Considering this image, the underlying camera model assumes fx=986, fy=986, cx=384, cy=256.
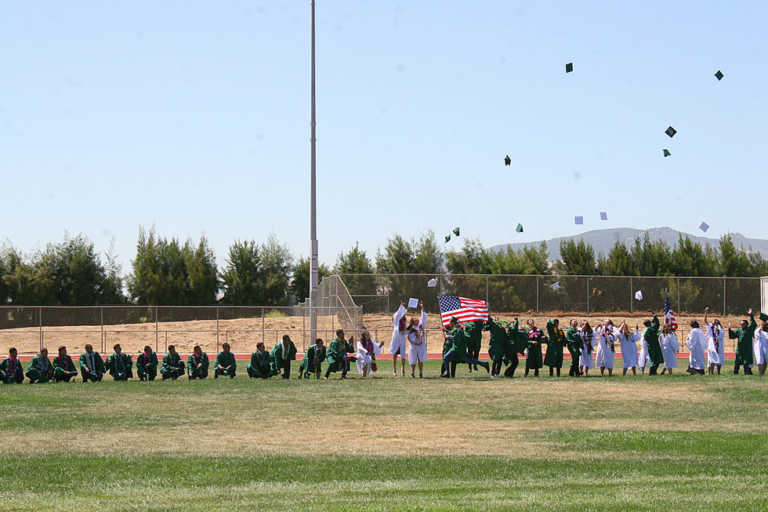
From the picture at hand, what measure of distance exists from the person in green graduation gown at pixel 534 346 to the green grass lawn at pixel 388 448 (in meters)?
4.06

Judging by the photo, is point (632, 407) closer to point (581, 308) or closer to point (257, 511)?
point (257, 511)

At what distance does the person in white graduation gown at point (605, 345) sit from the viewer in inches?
1134

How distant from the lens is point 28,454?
1317 cm

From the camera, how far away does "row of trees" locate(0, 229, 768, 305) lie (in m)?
69.1

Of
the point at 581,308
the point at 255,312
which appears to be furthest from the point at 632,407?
the point at 255,312

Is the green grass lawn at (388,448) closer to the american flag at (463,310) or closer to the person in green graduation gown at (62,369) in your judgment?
the person in green graduation gown at (62,369)

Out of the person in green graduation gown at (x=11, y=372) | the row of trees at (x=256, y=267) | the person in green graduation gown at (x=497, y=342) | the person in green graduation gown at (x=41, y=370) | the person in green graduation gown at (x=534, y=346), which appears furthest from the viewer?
the row of trees at (x=256, y=267)

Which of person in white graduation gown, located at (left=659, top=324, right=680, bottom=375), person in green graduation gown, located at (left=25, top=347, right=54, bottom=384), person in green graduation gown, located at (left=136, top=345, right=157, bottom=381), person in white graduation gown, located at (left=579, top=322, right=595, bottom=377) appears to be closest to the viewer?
person in green graduation gown, located at (left=25, top=347, right=54, bottom=384)

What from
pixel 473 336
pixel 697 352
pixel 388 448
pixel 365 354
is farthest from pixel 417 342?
pixel 388 448

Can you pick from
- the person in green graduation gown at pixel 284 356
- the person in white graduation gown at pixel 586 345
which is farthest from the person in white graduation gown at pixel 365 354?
the person in white graduation gown at pixel 586 345

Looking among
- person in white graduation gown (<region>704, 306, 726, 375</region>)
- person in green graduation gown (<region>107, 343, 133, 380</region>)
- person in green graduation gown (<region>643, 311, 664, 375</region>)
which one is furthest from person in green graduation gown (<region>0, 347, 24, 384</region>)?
person in white graduation gown (<region>704, 306, 726, 375</region>)

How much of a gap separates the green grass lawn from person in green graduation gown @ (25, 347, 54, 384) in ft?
11.7

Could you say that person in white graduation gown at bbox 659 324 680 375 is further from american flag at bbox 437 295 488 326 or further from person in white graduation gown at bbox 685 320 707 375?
american flag at bbox 437 295 488 326

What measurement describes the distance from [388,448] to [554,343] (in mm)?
14560
